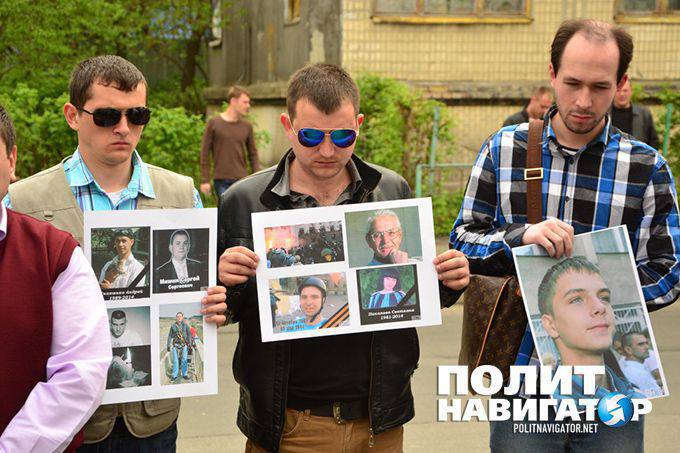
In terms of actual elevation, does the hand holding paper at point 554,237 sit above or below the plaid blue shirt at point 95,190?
below

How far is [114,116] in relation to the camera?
10.5 feet

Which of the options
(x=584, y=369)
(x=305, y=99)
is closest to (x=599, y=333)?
(x=584, y=369)

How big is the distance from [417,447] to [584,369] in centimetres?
291

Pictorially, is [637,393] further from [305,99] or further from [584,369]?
[305,99]

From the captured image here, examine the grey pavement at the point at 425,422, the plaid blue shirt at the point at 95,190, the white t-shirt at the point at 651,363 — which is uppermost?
the plaid blue shirt at the point at 95,190

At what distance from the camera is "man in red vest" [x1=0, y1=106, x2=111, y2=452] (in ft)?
7.96

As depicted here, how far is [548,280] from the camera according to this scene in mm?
3084

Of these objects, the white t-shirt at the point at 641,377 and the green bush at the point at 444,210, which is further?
the green bush at the point at 444,210

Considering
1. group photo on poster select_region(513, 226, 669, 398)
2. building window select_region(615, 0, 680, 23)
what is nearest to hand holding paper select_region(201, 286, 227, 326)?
group photo on poster select_region(513, 226, 669, 398)

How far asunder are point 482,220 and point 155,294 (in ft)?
3.61

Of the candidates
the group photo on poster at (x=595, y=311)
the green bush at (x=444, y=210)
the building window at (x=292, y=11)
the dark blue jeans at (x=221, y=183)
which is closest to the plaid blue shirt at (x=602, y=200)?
Result: the group photo on poster at (x=595, y=311)

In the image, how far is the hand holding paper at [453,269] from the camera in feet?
10.2

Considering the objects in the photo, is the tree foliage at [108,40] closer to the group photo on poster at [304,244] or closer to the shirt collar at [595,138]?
the group photo on poster at [304,244]

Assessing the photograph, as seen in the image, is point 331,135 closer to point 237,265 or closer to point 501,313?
point 237,265
